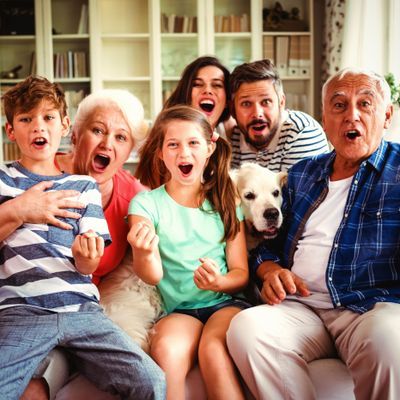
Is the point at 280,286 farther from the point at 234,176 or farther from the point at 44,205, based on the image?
the point at 44,205

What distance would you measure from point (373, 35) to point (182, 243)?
3.05 meters

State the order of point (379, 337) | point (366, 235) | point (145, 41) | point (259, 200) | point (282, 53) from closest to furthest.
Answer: point (379, 337) < point (366, 235) < point (259, 200) < point (282, 53) < point (145, 41)

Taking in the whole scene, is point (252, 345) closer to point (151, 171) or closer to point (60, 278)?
point (60, 278)

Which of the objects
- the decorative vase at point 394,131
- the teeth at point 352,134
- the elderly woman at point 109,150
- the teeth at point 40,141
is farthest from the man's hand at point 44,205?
the decorative vase at point 394,131

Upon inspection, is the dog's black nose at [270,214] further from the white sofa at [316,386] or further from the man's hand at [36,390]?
the man's hand at [36,390]

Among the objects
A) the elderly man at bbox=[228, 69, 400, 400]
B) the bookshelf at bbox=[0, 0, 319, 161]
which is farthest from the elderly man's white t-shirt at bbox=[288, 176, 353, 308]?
the bookshelf at bbox=[0, 0, 319, 161]

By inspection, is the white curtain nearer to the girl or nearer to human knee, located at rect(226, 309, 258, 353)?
the girl

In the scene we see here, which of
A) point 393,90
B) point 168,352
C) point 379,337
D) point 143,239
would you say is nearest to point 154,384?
point 168,352

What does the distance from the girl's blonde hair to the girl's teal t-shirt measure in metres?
0.04

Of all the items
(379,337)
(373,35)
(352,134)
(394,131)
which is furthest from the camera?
(373,35)

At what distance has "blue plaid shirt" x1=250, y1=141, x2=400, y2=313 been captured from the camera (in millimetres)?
1379

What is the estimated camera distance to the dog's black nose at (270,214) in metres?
1.62

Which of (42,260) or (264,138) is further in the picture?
(264,138)

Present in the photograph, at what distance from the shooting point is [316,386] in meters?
1.31
